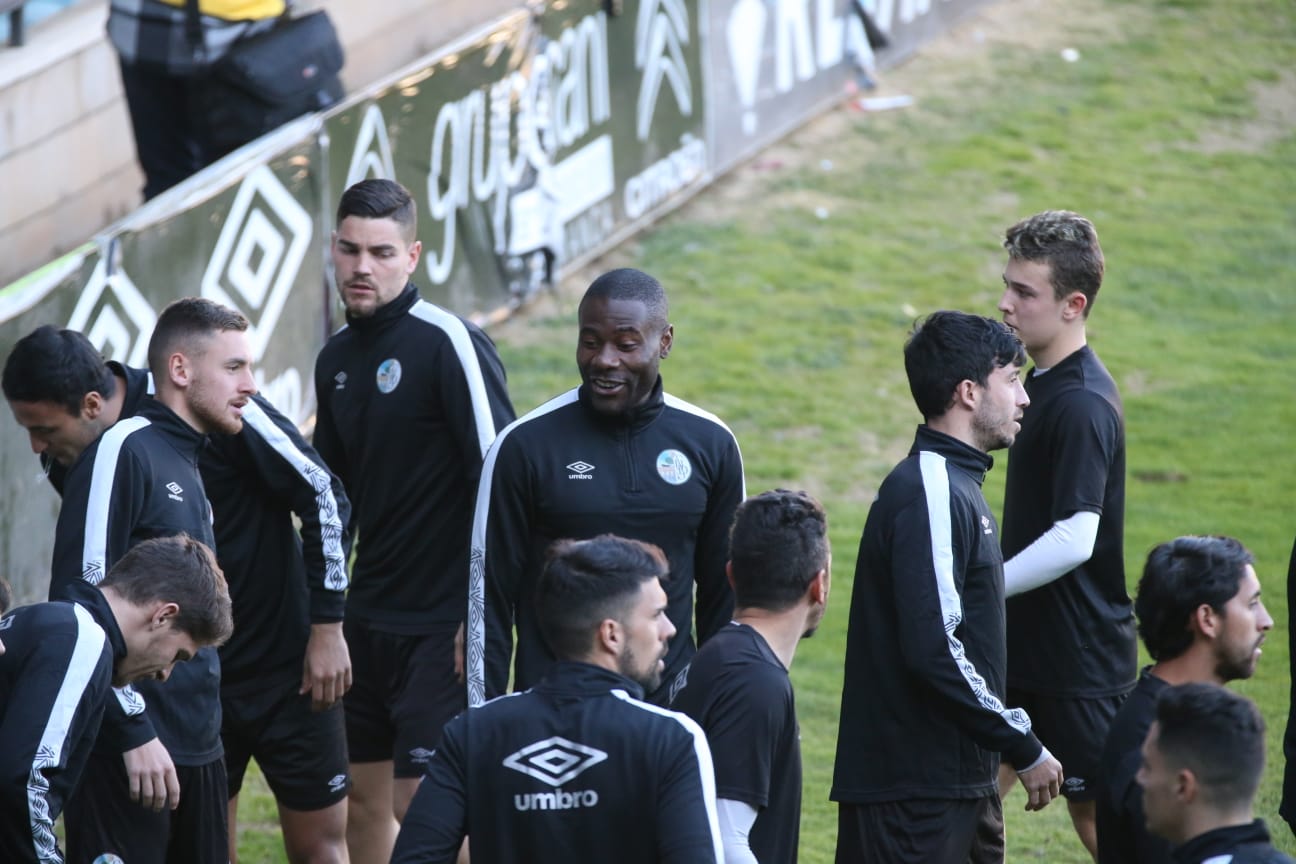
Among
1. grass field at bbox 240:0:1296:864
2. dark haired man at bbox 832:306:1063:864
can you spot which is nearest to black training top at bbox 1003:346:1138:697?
dark haired man at bbox 832:306:1063:864

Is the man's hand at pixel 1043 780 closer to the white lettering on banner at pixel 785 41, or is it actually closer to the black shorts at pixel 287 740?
the black shorts at pixel 287 740

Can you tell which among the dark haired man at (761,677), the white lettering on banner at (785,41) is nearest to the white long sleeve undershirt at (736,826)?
the dark haired man at (761,677)

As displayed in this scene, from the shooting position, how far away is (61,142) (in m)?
10.1

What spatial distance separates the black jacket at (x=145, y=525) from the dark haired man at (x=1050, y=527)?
8.01 ft

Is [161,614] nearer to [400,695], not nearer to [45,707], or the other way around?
[45,707]

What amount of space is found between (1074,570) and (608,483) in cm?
159

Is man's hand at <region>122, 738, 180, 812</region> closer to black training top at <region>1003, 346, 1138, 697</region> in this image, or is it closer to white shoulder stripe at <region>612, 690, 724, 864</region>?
white shoulder stripe at <region>612, 690, 724, 864</region>

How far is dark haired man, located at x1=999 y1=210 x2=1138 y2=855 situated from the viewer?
5.39 meters

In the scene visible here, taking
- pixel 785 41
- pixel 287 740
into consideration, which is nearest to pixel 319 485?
pixel 287 740

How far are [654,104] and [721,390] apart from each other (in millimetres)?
2627

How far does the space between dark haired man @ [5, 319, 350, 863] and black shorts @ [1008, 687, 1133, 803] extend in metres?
2.24

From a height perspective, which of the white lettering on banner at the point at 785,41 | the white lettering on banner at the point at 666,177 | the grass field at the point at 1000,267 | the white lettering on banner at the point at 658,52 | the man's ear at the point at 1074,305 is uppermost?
the man's ear at the point at 1074,305

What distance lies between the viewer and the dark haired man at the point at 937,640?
4.49 meters

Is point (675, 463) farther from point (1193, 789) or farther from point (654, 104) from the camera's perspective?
point (654, 104)
